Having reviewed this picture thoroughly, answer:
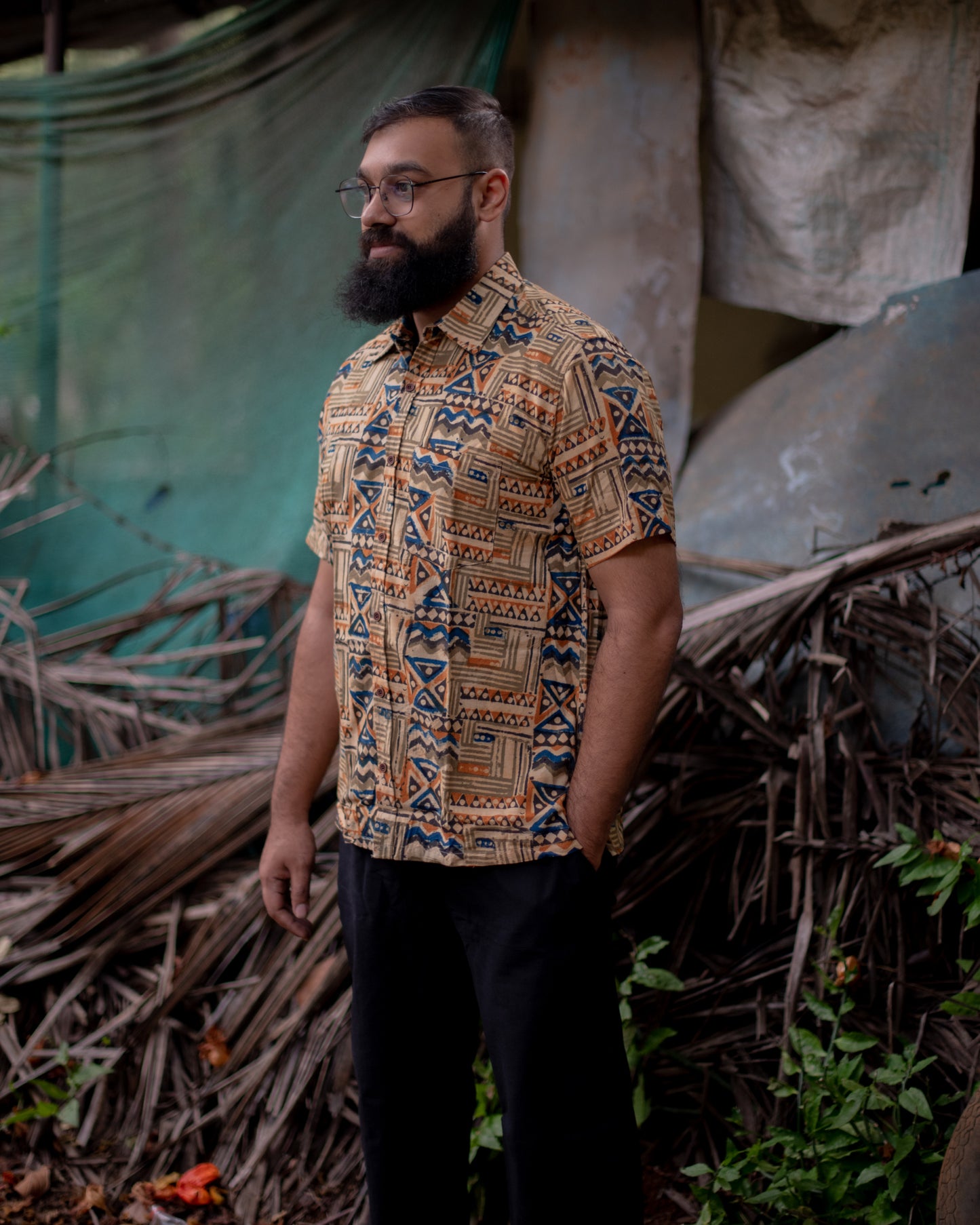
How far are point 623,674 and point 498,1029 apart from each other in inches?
21.0

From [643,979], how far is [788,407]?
6.27ft

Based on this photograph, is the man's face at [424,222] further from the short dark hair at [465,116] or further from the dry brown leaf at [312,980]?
the dry brown leaf at [312,980]

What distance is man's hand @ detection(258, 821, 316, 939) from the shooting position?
6.23 ft

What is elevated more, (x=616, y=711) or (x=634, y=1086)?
(x=616, y=711)

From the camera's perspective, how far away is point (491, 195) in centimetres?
165

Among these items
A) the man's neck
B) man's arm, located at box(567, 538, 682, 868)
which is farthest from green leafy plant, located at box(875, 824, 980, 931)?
the man's neck

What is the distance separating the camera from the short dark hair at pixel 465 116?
162 cm

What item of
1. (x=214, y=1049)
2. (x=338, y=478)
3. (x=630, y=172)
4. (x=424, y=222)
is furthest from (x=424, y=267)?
(x=630, y=172)

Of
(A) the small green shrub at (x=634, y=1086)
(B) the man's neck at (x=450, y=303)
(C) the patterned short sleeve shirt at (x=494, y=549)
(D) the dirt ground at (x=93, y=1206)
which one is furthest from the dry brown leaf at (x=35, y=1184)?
(B) the man's neck at (x=450, y=303)

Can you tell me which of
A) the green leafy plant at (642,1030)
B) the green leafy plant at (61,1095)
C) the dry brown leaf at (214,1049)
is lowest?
the green leafy plant at (61,1095)

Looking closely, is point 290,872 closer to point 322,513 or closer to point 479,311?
point 322,513

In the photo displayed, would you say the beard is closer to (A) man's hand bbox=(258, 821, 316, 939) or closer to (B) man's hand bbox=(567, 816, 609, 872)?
(B) man's hand bbox=(567, 816, 609, 872)

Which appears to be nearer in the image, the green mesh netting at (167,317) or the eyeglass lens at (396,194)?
the eyeglass lens at (396,194)

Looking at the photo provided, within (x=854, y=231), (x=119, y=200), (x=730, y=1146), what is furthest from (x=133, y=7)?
(x=730, y=1146)
